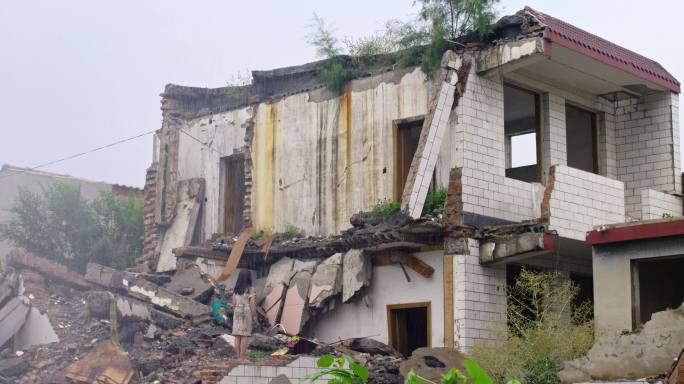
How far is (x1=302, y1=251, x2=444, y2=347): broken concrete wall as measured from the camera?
1755 cm

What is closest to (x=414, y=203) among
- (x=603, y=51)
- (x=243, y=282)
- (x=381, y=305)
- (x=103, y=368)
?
(x=381, y=305)

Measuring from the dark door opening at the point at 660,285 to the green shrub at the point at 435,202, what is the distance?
10.6 feet

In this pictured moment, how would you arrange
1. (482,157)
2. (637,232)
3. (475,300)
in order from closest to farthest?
(637,232), (475,300), (482,157)

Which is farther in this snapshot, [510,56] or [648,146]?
[648,146]

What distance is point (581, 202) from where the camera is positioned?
1788 cm

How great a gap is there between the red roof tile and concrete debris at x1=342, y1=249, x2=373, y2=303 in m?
4.70

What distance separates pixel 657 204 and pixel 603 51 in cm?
300

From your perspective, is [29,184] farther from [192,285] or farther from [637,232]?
[637,232]

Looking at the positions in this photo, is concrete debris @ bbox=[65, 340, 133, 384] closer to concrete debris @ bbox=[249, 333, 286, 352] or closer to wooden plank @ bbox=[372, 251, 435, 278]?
concrete debris @ bbox=[249, 333, 286, 352]

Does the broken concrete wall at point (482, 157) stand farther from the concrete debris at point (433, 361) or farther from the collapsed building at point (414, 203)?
the concrete debris at point (433, 361)

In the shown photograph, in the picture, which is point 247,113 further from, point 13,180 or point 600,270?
point 13,180

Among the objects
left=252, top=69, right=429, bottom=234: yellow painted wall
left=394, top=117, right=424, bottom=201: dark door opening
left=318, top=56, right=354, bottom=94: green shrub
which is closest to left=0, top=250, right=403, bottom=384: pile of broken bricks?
left=252, top=69, right=429, bottom=234: yellow painted wall

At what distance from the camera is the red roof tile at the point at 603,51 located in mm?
17188

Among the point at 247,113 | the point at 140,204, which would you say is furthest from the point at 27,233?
the point at 247,113
